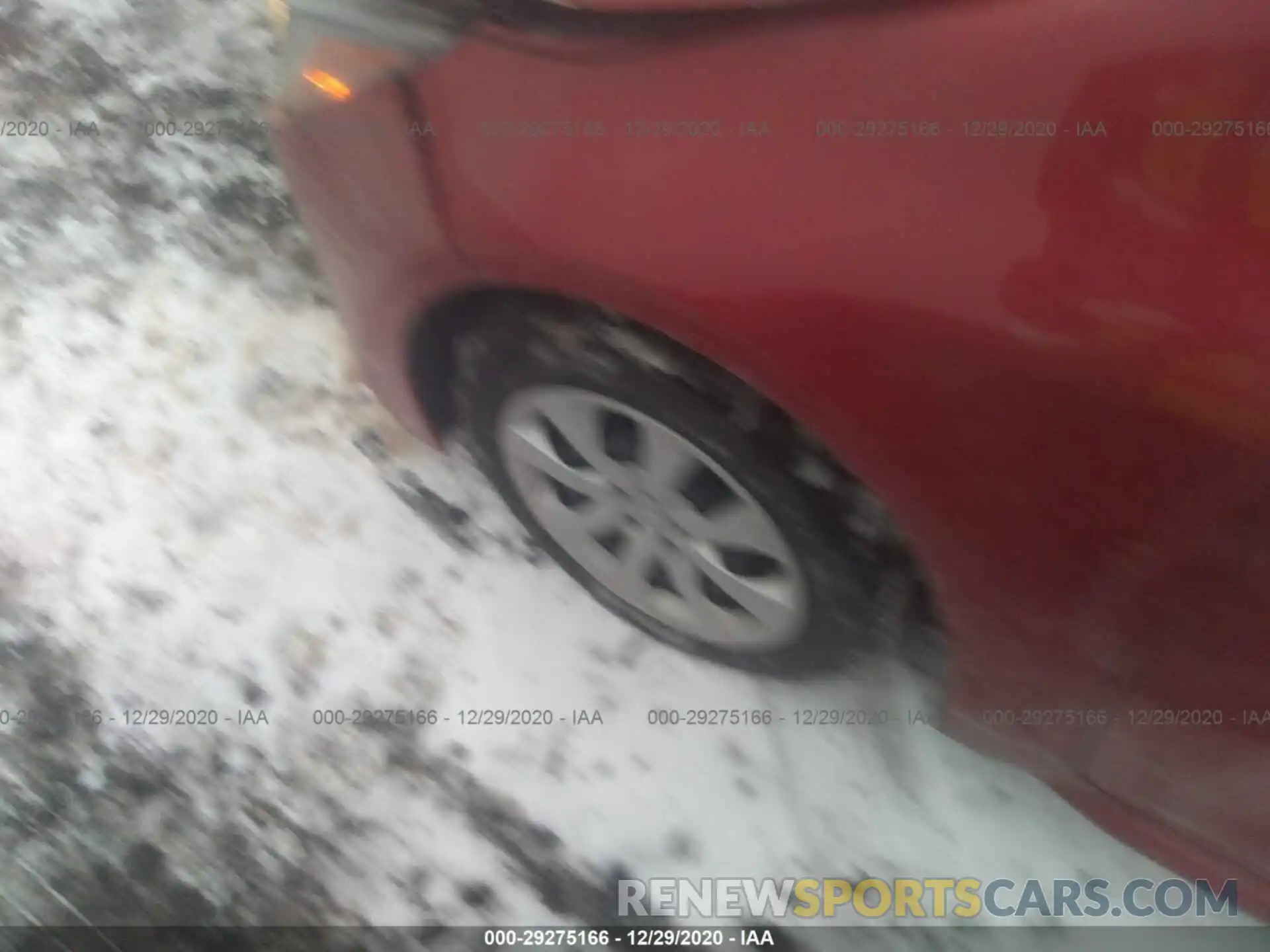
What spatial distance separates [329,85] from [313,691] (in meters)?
0.87

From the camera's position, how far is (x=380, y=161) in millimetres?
1020

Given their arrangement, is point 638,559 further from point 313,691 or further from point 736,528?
point 313,691

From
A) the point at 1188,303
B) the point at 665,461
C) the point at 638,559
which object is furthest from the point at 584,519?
the point at 1188,303

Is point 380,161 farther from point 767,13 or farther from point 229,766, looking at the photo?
point 229,766

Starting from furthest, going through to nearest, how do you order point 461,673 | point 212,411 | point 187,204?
1. point 187,204
2. point 212,411
3. point 461,673

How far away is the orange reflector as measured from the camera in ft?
3.30

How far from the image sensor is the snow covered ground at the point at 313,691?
1.33 m

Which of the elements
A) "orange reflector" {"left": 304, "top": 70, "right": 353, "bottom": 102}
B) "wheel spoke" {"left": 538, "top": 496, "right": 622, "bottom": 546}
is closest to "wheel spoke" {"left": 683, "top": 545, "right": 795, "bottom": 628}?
"wheel spoke" {"left": 538, "top": 496, "right": 622, "bottom": 546}

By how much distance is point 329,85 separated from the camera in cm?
102

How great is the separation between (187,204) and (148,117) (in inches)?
10.2

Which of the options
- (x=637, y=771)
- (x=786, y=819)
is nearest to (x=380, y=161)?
(x=637, y=771)

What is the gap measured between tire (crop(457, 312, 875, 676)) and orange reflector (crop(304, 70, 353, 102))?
10.8 inches

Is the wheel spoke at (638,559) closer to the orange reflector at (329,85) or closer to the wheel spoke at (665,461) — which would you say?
the wheel spoke at (665,461)

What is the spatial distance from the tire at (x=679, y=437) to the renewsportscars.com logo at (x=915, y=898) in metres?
0.29
